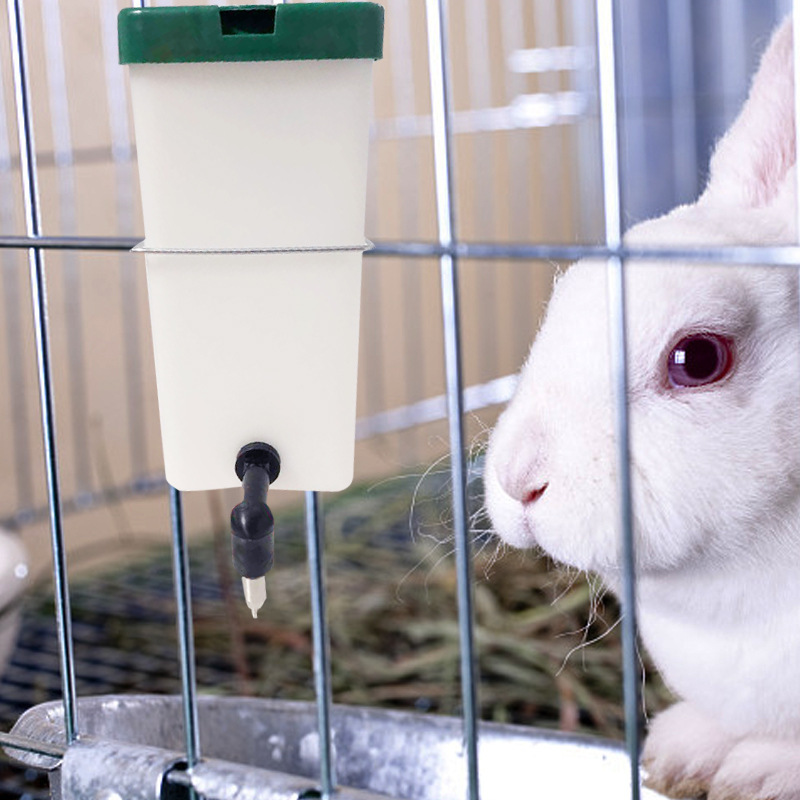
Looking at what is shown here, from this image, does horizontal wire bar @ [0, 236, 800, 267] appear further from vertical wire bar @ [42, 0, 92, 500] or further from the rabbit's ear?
vertical wire bar @ [42, 0, 92, 500]

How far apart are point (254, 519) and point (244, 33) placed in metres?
0.18

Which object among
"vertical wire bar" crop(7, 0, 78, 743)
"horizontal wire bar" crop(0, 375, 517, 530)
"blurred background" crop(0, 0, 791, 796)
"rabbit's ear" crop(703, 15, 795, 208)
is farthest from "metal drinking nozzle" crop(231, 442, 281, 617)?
"horizontal wire bar" crop(0, 375, 517, 530)

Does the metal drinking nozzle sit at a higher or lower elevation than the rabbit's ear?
lower

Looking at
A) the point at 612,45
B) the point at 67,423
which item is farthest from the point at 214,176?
the point at 67,423

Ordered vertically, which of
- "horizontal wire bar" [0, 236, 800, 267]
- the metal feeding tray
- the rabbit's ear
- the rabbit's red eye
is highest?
the rabbit's ear

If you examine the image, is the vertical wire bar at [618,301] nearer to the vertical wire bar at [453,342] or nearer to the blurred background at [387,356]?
the vertical wire bar at [453,342]

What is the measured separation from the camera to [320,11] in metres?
0.50

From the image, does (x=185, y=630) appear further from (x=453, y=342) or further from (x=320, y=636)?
(x=453, y=342)

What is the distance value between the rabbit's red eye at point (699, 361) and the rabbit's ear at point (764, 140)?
73 millimetres

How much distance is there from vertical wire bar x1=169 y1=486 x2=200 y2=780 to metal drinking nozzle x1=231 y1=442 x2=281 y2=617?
50 mm

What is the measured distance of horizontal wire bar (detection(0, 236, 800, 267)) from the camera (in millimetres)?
436

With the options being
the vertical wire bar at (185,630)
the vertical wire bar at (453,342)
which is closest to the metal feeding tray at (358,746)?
the vertical wire bar at (185,630)

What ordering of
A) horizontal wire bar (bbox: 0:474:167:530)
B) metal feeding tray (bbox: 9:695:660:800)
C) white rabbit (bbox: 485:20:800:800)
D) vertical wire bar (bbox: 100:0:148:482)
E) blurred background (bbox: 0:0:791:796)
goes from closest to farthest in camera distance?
white rabbit (bbox: 485:20:800:800), metal feeding tray (bbox: 9:695:660:800), blurred background (bbox: 0:0:791:796), horizontal wire bar (bbox: 0:474:167:530), vertical wire bar (bbox: 100:0:148:482)

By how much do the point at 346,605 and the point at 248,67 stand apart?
1.03 m
